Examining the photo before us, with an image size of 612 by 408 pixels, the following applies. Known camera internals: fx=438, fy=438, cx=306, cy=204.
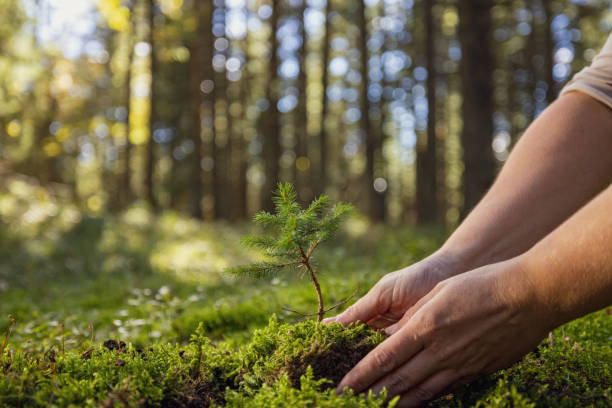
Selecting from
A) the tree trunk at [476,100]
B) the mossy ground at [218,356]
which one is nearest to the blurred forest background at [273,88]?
the tree trunk at [476,100]

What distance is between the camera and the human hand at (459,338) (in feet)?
5.07

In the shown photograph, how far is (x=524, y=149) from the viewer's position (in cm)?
244

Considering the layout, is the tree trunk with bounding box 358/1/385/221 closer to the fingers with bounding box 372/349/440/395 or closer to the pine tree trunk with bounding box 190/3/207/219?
the pine tree trunk with bounding box 190/3/207/219

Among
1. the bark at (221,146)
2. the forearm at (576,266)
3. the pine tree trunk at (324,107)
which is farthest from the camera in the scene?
the pine tree trunk at (324,107)

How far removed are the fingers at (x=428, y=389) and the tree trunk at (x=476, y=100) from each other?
29.9 feet

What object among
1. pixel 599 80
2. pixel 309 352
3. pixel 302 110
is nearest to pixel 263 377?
pixel 309 352

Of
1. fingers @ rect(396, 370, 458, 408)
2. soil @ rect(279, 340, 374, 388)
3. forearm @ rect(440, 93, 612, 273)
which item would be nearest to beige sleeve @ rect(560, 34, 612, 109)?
forearm @ rect(440, 93, 612, 273)

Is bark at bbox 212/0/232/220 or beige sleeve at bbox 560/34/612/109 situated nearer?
beige sleeve at bbox 560/34/612/109

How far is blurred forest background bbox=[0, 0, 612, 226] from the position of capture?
49.1ft

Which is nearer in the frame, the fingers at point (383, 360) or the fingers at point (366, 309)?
the fingers at point (383, 360)

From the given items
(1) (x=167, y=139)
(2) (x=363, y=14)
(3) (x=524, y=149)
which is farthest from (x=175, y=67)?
(3) (x=524, y=149)

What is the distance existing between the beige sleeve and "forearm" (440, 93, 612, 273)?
59 millimetres

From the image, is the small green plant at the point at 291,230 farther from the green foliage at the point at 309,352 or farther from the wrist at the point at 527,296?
the wrist at the point at 527,296

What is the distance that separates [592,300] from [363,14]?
17.1m
